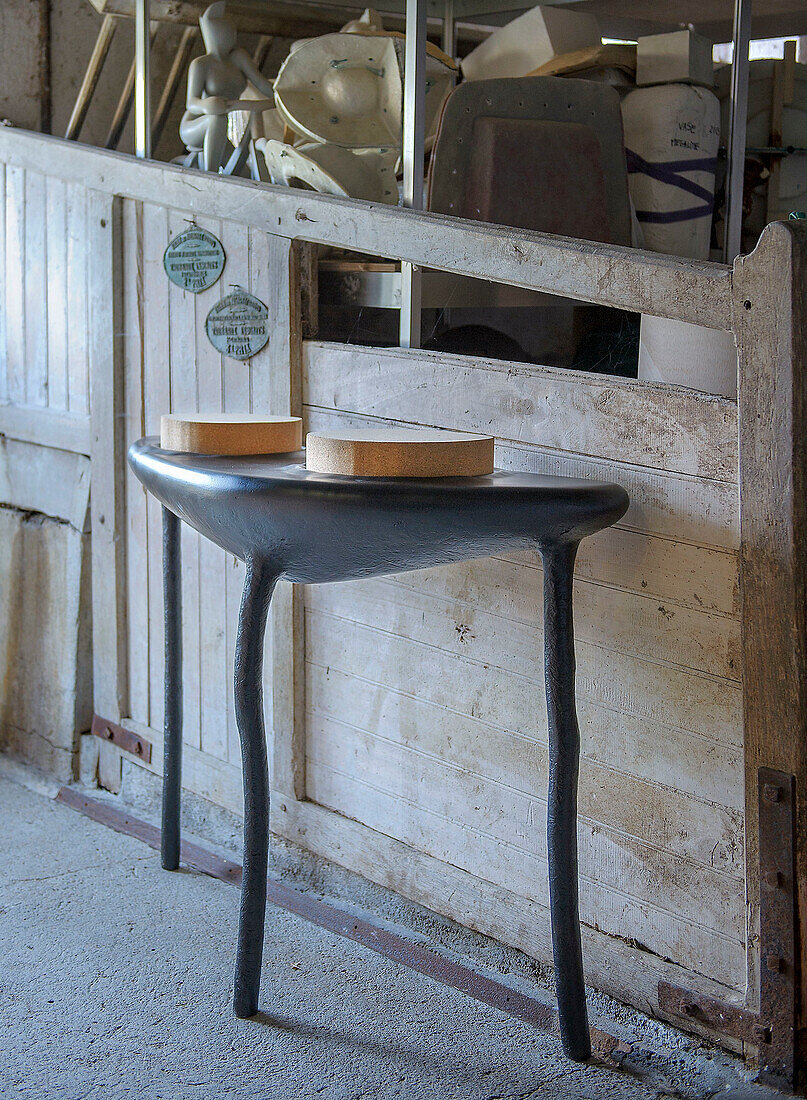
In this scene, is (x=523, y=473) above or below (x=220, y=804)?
above

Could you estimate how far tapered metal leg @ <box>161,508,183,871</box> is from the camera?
2613 millimetres

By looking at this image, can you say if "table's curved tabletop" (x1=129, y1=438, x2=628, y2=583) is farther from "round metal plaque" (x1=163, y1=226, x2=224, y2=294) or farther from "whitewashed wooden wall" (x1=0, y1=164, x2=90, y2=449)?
"whitewashed wooden wall" (x1=0, y1=164, x2=90, y2=449)

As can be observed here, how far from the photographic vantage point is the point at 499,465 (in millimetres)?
2150

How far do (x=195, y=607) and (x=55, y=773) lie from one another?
796mm

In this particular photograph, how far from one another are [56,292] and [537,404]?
1.65 metres

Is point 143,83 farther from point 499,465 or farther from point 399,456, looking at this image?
point 399,456

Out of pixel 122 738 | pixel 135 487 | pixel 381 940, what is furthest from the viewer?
pixel 122 738

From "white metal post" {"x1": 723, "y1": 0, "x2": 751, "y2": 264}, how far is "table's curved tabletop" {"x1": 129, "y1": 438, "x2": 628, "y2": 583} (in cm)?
103

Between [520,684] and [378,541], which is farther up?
[378,541]

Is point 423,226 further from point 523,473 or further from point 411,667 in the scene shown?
point 411,667

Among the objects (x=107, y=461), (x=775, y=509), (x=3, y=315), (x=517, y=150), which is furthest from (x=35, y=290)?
(x=775, y=509)

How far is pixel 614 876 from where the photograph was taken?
2.07m

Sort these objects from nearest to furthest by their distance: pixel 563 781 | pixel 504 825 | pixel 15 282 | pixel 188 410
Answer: pixel 563 781, pixel 504 825, pixel 188 410, pixel 15 282

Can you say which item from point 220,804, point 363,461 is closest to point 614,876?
point 363,461
